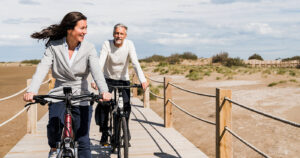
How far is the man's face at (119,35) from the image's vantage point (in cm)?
467

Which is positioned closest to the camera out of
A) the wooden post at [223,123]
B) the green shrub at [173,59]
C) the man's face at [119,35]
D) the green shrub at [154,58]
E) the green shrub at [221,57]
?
the wooden post at [223,123]

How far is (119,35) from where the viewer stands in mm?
4734

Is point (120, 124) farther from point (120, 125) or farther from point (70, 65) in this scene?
point (70, 65)

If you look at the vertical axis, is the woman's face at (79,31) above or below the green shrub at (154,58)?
below

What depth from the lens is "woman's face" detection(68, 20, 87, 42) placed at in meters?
3.15

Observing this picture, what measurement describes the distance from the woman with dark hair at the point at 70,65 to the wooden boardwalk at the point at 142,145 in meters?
1.95

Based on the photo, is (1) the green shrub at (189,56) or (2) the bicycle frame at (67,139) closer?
(2) the bicycle frame at (67,139)

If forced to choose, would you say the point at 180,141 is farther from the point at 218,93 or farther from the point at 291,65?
the point at 291,65

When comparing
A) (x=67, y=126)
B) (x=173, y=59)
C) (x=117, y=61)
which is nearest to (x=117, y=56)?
(x=117, y=61)

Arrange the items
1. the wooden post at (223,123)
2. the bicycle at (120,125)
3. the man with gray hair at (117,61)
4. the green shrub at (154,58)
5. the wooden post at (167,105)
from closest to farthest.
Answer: the bicycle at (120,125) < the wooden post at (223,123) < the man with gray hair at (117,61) < the wooden post at (167,105) < the green shrub at (154,58)

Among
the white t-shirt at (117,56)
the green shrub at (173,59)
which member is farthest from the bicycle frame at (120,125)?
the green shrub at (173,59)

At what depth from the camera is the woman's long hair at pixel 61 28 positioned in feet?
10.3

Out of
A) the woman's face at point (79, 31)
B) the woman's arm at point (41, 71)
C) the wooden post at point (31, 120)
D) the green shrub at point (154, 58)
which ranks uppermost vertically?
the green shrub at point (154, 58)

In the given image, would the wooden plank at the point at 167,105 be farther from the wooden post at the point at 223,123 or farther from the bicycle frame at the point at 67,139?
the bicycle frame at the point at 67,139
